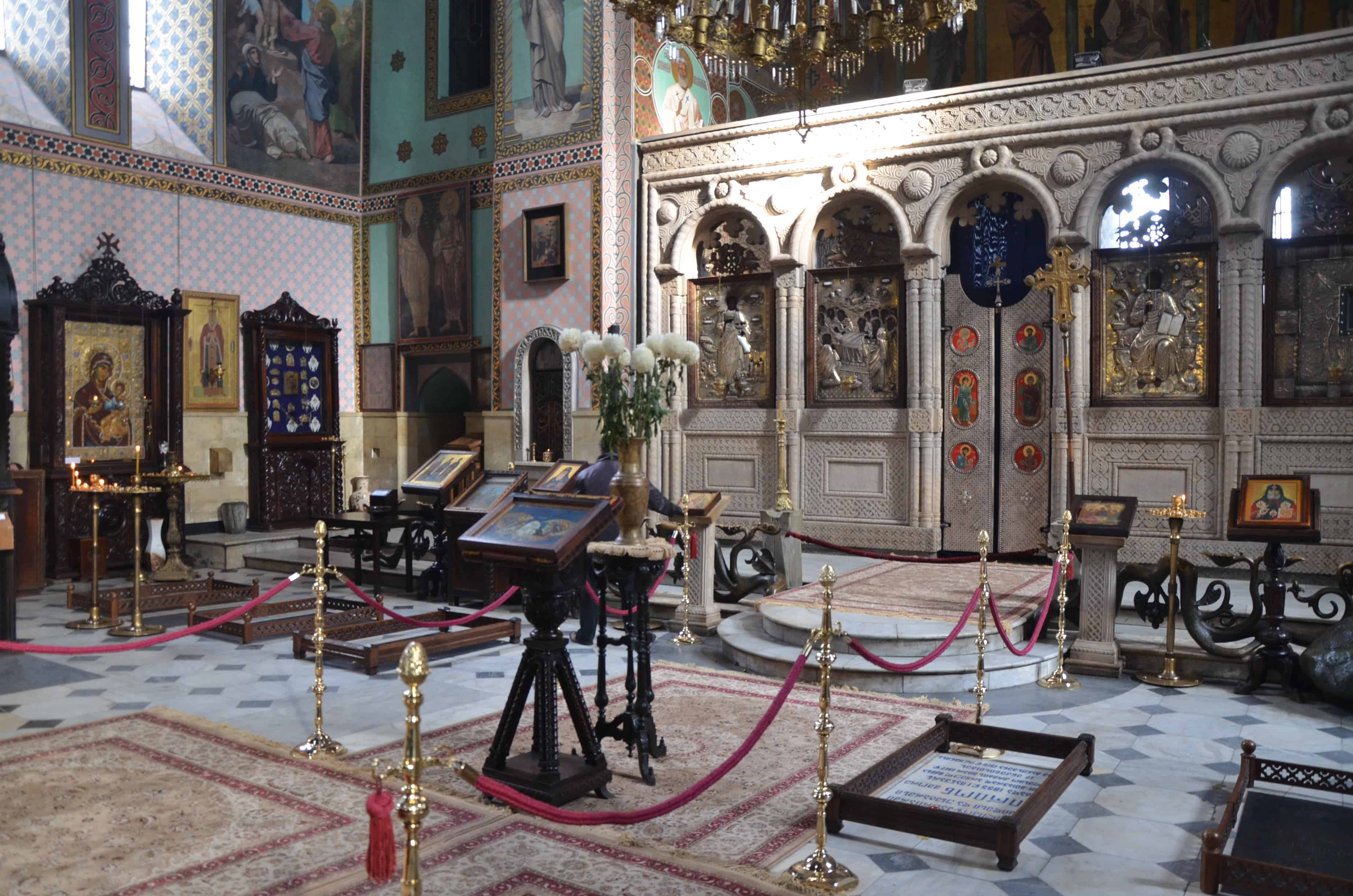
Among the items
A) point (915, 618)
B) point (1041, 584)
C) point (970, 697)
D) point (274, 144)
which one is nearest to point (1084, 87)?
point (1041, 584)

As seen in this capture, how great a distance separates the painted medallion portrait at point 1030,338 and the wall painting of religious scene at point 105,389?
10.4 meters

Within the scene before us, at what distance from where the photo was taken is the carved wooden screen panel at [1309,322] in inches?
403

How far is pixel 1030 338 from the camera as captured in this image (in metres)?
11.9

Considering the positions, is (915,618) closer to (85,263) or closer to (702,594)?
(702,594)

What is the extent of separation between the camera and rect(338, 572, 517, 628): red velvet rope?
6.49 m

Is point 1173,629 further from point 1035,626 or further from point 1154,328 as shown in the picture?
point 1154,328

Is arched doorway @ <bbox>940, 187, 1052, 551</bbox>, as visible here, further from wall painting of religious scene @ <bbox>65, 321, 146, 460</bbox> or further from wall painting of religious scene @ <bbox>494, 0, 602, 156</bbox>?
wall painting of religious scene @ <bbox>65, 321, 146, 460</bbox>

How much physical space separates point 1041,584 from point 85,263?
1118 centimetres

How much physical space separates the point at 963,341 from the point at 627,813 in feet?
30.8

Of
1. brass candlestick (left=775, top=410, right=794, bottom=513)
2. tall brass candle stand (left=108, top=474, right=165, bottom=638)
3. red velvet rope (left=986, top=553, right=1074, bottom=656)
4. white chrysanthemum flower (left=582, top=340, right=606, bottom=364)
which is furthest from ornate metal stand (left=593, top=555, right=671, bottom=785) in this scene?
tall brass candle stand (left=108, top=474, right=165, bottom=638)

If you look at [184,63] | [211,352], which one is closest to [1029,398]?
[211,352]

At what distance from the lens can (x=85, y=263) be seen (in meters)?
12.5

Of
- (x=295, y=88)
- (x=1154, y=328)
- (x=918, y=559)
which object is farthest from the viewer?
(x=295, y=88)

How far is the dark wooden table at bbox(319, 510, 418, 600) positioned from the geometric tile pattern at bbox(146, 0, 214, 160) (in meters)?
6.19
